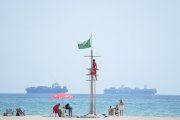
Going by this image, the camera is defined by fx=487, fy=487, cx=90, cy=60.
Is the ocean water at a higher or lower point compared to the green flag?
lower

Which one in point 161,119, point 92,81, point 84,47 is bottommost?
point 161,119

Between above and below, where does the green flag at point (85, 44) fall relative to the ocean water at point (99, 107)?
above

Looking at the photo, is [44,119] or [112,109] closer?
[44,119]

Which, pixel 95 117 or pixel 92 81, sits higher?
pixel 92 81

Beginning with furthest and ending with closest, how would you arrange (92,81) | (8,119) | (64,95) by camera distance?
(64,95)
(92,81)
(8,119)

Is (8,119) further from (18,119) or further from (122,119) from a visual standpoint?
(122,119)

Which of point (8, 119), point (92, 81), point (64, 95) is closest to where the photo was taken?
point (8, 119)

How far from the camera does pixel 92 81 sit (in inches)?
1433

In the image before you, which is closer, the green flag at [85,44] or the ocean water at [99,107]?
the green flag at [85,44]

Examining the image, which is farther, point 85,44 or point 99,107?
point 99,107

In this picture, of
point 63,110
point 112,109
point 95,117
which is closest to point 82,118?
point 95,117

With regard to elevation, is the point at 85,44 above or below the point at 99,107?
above

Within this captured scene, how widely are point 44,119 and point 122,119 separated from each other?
5490mm

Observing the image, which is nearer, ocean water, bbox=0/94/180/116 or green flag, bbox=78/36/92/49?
green flag, bbox=78/36/92/49
